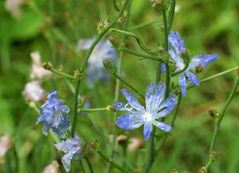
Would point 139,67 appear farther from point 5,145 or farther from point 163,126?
point 163,126

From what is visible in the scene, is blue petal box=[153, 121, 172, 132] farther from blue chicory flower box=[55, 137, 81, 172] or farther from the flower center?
blue chicory flower box=[55, 137, 81, 172]

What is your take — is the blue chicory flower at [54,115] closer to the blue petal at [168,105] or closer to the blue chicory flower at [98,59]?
the blue petal at [168,105]

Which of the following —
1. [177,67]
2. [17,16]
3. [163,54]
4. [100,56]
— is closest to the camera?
[163,54]

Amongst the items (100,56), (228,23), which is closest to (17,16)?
(100,56)

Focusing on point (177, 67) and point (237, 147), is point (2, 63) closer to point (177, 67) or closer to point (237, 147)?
point (237, 147)

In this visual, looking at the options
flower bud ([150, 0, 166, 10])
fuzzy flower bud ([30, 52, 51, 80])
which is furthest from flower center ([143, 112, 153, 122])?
fuzzy flower bud ([30, 52, 51, 80])
